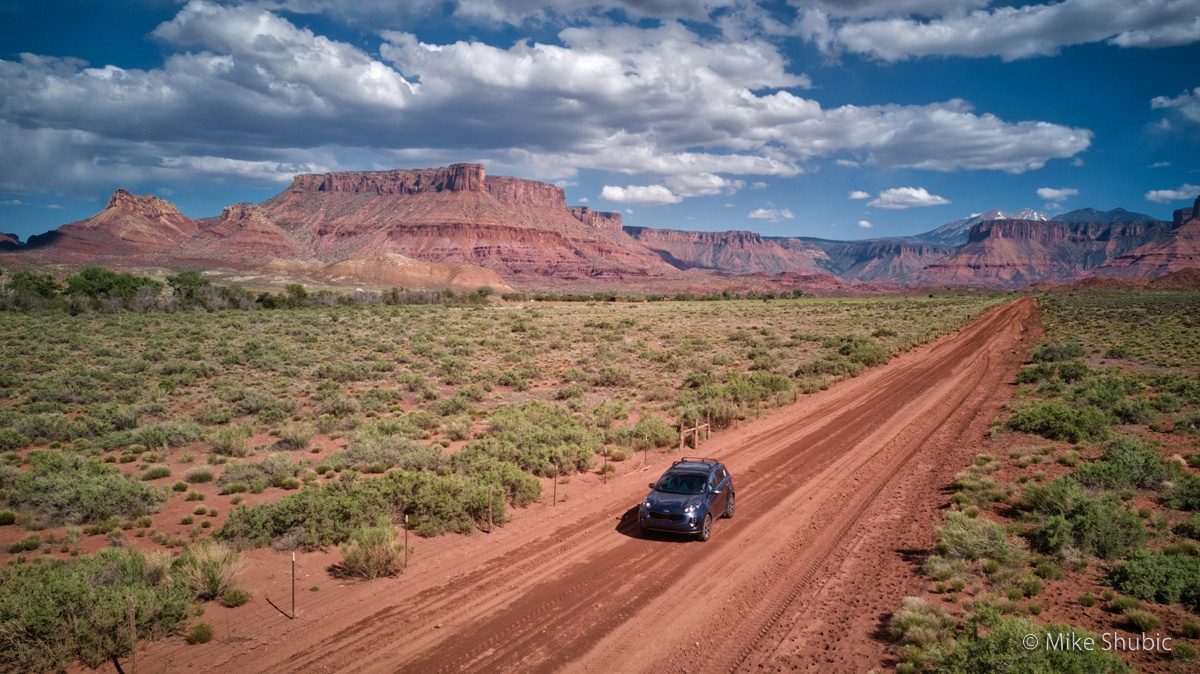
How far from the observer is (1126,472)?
14070mm

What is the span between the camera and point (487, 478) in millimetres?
15055

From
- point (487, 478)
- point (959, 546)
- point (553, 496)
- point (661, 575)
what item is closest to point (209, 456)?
point (487, 478)

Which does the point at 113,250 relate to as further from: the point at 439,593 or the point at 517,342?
the point at 439,593

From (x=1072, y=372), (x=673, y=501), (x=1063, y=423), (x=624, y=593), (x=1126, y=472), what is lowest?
(x=624, y=593)

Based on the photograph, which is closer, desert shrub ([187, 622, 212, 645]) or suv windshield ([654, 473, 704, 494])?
desert shrub ([187, 622, 212, 645])

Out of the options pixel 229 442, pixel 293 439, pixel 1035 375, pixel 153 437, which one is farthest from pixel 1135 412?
pixel 153 437

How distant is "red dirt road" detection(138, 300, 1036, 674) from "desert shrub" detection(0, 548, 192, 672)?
1.54 ft

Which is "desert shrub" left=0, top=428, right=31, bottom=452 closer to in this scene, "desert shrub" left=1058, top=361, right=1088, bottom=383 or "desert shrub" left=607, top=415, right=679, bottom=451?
"desert shrub" left=607, top=415, right=679, bottom=451

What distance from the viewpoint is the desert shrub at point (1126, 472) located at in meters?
13.9

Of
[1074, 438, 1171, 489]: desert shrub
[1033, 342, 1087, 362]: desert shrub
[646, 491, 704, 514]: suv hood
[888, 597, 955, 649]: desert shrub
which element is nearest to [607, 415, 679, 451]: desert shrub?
[646, 491, 704, 514]: suv hood

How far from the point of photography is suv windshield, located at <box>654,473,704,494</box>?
12961 mm

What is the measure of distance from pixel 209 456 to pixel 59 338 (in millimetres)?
31320

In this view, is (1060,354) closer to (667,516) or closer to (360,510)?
(667,516)

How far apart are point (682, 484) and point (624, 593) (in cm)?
346
